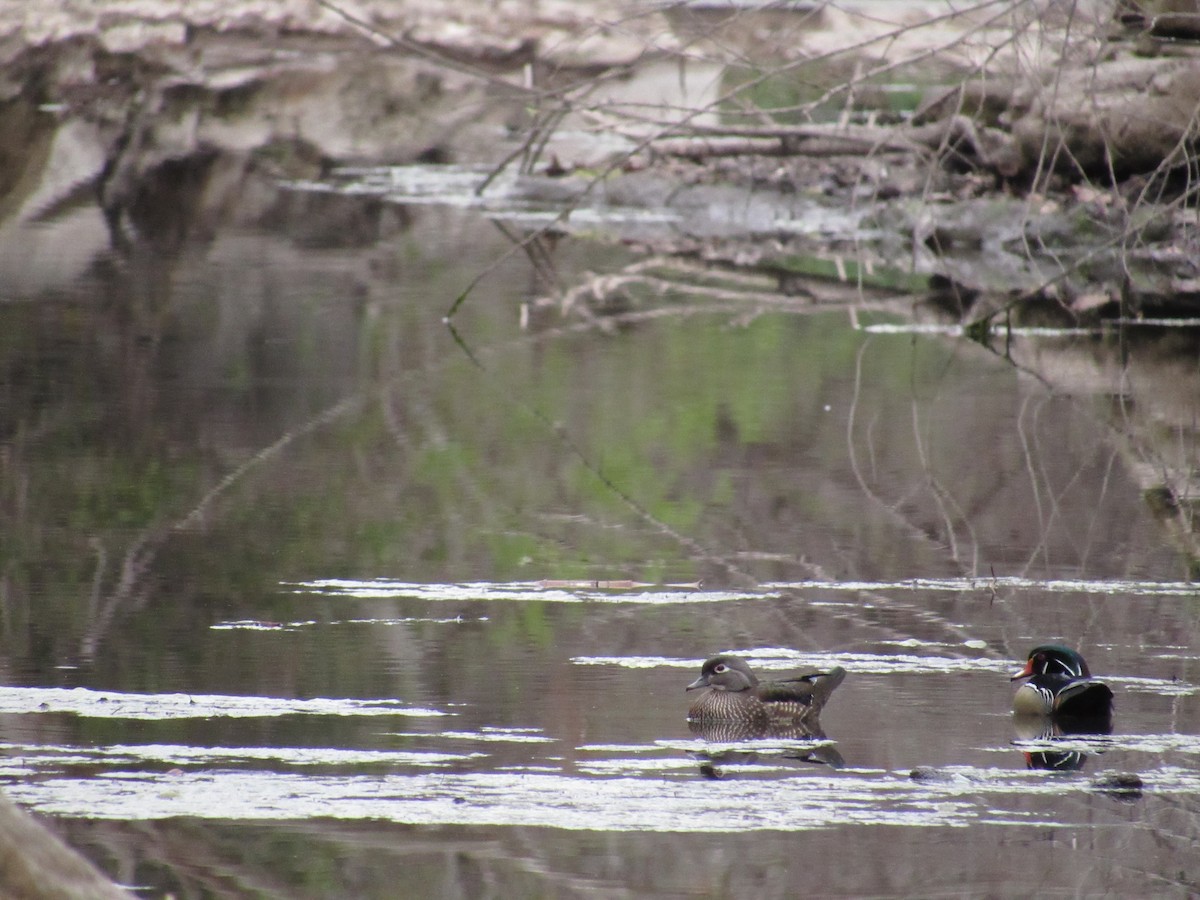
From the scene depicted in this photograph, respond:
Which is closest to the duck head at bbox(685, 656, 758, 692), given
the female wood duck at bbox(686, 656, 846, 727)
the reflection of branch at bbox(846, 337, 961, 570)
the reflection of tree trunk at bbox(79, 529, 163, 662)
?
the female wood duck at bbox(686, 656, 846, 727)

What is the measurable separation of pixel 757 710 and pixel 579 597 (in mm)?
1829

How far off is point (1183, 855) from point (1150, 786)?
1.89 ft

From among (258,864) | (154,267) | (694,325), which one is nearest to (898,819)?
(258,864)

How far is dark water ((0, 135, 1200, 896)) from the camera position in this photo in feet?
18.9

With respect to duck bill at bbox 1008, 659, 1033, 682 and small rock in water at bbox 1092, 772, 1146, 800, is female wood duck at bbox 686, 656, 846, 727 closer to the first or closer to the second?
duck bill at bbox 1008, 659, 1033, 682

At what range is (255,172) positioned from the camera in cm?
3044

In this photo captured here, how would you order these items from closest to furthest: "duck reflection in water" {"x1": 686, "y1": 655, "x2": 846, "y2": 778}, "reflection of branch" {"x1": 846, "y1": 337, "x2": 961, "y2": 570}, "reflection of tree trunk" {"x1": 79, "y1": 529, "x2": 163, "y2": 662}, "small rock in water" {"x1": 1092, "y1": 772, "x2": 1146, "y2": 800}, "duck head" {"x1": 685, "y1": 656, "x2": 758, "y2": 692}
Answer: "small rock in water" {"x1": 1092, "y1": 772, "x2": 1146, "y2": 800}, "duck reflection in water" {"x1": 686, "y1": 655, "x2": 846, "y2": 778}, "duck head" {"x1": 685, "y1": 656, "x2": 758, "y2": 692}, "reflection of tree trunk" {"x1": 79, "y1": 529, "x2": 163, "y2": 662}, "reflection of branch" {"x1": 846, "y1": 337, "x2": 961, "y2": 570}

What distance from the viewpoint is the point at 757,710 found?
6.80 m

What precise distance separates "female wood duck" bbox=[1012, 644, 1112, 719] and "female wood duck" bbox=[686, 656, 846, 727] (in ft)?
1.94

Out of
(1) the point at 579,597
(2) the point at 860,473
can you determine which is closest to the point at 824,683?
(1) the point at 579,597

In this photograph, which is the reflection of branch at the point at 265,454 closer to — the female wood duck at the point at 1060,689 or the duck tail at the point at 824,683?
the duck tail at the point at 824,683

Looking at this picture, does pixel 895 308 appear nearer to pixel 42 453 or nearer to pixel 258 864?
pixel 42 453

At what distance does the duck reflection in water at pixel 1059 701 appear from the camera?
22.7 ft

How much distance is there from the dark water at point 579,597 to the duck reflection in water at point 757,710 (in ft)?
0.17
